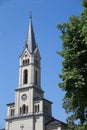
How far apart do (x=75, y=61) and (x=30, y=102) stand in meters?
52.2

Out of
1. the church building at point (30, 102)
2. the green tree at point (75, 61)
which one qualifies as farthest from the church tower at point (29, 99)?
the green tree at point (75, 61)

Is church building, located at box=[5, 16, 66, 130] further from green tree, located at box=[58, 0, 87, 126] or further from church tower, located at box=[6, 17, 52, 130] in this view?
green tree, located at box=[58, 0, 87, 126]

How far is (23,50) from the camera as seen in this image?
82688 mm

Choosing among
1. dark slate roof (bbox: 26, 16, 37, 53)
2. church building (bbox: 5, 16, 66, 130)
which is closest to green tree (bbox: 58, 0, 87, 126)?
church building (bbox: 5, 16, 66, 130)

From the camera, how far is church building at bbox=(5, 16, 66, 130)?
245ft

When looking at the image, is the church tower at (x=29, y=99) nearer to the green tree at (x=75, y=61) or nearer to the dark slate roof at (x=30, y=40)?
the dark slate roof at (x=30, y=40)

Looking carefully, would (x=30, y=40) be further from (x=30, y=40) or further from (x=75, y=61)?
(x=75, y=61)

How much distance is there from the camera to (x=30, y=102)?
77125mm

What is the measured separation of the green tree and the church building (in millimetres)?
47415

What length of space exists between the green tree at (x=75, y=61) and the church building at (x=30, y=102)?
4742cm

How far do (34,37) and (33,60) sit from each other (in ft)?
21.6

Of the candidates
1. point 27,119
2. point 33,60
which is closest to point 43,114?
point 27,119

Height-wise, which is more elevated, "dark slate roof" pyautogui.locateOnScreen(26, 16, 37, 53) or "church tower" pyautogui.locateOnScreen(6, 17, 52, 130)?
"dark slate roof" pyautogui.locateOnScreen(26, 16, 37, 53)

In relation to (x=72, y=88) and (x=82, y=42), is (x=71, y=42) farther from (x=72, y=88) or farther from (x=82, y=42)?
(x=72, y=88)
